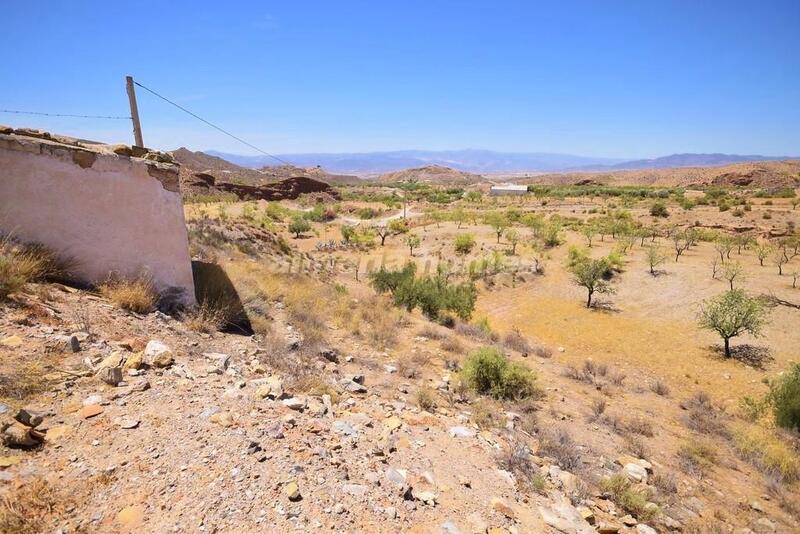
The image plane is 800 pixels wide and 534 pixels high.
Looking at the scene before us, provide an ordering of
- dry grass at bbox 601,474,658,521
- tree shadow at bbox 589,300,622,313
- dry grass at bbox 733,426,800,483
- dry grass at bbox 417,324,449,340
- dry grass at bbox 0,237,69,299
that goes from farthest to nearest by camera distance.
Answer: tree shadow at bbox 589,300,622,313 → dry grass at bbox 417,324,449,340 → dry grass at bbox 733,426,800,483 → dry grass at bbox 0,237,69,299 → dry grass at bbox 601,474,658,521

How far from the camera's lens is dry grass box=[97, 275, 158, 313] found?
557cm

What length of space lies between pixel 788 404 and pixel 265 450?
8581 mm

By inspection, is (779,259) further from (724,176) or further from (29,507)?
(724,176)

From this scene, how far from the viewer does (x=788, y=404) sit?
701 cm

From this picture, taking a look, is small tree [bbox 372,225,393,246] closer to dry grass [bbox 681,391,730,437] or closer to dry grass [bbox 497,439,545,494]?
dry grass [bbox 681,391,730,437]

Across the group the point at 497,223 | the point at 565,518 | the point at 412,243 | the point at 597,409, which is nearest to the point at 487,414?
the point at 565,518

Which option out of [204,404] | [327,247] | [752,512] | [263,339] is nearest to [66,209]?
[263,339]

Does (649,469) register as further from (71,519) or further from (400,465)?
(71,519)

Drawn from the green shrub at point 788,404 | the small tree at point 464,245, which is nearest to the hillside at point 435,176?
the small tree at point 464,245

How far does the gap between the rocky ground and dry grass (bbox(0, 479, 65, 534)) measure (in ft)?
0.05

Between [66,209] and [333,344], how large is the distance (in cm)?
451

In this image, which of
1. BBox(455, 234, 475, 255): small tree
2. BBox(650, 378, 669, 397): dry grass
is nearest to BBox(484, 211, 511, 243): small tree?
BBox(455, 234, 475, 255): small tree

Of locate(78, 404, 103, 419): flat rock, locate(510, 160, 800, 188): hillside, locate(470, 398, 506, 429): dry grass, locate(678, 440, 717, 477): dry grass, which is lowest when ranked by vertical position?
locate(678, 440, 717, 477): dry grass

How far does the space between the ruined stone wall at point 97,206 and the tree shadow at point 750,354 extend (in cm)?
1241
